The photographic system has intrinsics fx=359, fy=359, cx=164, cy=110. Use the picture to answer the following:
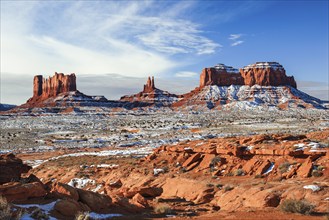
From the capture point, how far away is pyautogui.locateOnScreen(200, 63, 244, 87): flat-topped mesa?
608 ft

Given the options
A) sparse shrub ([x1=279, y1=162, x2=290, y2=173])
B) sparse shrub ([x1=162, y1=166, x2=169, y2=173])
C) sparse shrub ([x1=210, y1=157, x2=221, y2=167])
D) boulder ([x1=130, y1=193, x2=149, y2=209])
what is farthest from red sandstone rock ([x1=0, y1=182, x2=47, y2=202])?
sparse shrub ([x1=210, y1=157, x2=221, y2=167])

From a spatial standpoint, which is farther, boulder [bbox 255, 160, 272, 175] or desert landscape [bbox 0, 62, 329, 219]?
boulder [bbox 255, 160, 272, 175]

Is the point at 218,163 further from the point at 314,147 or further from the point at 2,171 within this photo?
the point at 2,171

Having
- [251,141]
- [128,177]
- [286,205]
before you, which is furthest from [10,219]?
[251,141]

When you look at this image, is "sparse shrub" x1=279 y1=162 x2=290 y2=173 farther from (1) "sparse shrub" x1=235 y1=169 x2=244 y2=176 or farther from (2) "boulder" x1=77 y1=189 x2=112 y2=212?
(2) "boulder" x1=77 y1=189 x2=112 y2=212

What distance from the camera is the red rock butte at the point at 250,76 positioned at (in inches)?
7096

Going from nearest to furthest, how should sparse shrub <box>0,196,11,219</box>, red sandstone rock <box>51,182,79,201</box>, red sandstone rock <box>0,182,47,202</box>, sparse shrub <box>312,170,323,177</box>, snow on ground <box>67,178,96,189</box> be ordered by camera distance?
sparse shrub <box>0,196,11,219</box> → red sandstone rock <box>0,182,47,202</box> → red sandstone rock <box>51,182,79,201</box> → sparse shrub <box>312,170,323,177</box> → snow on ground <box>67,178,96,189</box>

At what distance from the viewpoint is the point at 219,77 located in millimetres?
186750

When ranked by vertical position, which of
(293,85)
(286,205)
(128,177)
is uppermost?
(293,85)

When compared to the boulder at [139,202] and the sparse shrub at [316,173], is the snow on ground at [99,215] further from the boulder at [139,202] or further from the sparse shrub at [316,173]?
the sparse shrub at [316,173]

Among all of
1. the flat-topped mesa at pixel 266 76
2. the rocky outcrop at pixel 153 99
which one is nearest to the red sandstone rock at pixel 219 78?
the flat-topped mesa at pixel 266 76

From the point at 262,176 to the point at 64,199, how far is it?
1085 cm

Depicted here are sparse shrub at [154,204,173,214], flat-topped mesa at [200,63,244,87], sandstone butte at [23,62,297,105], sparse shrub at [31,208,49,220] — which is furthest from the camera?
flat-topped mesa at [200,63,244,87]

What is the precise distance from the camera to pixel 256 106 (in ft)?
480
